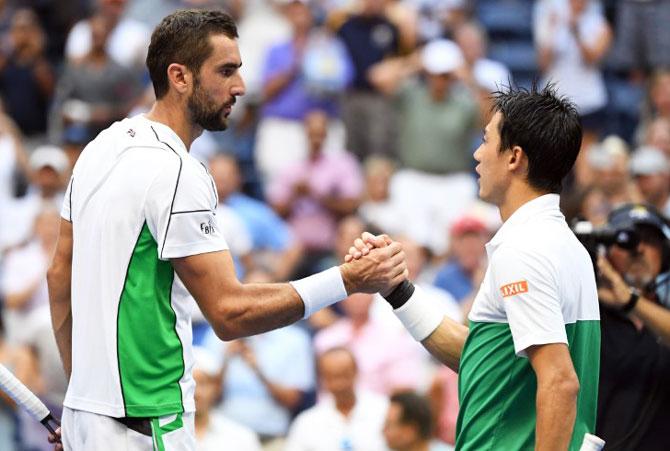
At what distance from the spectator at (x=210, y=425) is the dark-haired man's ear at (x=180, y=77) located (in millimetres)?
3497

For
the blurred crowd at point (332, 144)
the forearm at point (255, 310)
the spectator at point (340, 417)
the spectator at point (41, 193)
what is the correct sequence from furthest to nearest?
1. the spectator at point (41, 193)
2. the blurred crowd at point (332, 144)
3. the spectator at point (340, 417)
4. the forearm at point (255, 310)

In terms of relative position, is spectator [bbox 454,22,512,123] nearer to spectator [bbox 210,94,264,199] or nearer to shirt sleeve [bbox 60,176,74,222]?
spectator [bbox 210,94,264,199]

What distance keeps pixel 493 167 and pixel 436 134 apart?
7.64m

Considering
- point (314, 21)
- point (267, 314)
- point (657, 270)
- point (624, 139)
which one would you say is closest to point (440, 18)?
point (314, 21)

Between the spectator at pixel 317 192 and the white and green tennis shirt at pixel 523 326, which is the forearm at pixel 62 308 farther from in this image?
the spectator at pixel 317 192

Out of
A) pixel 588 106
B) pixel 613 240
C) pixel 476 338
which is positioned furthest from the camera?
pixel 588 106

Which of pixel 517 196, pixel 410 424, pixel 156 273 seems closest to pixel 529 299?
pixel 517 196

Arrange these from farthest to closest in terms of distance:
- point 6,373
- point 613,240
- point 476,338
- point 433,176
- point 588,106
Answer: point 588,106
point 433,176
point 613,240
point 6,373
point 476,338

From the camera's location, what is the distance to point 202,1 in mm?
12398

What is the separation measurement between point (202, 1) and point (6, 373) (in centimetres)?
809

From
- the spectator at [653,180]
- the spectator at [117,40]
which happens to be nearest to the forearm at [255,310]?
the spectator at [653,180]

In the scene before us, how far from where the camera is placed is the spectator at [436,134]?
11.8 m

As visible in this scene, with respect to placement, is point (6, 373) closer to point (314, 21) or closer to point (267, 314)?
point (267, 314)

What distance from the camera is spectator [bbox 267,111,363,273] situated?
11250mm
